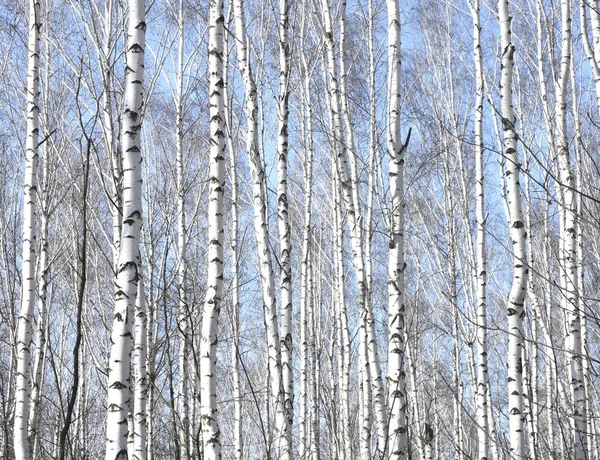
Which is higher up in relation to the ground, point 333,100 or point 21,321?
point 333,100

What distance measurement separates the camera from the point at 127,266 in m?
3.62

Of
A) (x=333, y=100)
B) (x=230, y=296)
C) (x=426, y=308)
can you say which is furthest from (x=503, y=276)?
(x=333, y=100)

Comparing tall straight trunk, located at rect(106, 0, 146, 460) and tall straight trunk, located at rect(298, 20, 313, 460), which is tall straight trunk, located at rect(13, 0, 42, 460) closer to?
tall straight trunk, located at rect(106, 0, 146, 460)

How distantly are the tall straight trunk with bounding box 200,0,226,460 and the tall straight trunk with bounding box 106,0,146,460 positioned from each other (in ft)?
2.50

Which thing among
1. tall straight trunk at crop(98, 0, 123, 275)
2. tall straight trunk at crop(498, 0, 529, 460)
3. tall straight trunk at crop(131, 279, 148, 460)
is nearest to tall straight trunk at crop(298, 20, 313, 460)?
tall straight trunk at crop(131, 279, 148, 460)

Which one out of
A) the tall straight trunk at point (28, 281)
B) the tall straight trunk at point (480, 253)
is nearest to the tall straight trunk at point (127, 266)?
the tall straight trunk at point (28, 281)

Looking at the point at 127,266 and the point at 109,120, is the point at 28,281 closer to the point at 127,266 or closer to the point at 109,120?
the point at 109,120

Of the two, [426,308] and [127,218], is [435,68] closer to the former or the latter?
[426,308]

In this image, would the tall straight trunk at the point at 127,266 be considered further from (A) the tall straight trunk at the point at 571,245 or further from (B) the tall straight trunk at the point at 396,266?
(A) the tall straight trunk at the point at 571,245

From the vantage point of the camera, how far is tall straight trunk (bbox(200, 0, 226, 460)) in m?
Answer: 4.36

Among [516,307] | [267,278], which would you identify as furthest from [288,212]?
[516,307]

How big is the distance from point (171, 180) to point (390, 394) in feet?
25.8

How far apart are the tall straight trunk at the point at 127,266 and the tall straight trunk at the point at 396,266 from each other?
1.85 meters

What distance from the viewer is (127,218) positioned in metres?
3.68
